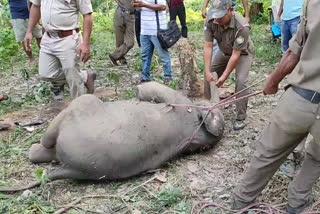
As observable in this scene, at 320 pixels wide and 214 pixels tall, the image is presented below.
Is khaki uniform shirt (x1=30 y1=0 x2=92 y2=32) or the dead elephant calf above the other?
khaki uniform shirt (x1=30 y1=0 x2=92 y2=32)

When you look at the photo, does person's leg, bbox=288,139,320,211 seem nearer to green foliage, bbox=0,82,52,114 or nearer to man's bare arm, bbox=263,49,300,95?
man's bare arm, bbox=263,49,300,95

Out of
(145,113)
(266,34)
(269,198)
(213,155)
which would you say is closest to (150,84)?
(145,113)

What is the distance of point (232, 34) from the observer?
14.8 feet

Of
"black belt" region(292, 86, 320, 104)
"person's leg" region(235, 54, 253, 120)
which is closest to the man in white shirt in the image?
"person's leg" region(235, 54, 253, 120)

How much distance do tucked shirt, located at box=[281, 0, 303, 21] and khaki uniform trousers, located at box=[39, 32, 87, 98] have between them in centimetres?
296

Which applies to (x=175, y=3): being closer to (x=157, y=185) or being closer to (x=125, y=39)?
(x=125, y=39)

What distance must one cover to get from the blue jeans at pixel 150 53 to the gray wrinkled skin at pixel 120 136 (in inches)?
73.9

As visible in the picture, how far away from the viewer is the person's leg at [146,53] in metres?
6.08

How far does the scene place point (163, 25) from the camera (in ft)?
19.5

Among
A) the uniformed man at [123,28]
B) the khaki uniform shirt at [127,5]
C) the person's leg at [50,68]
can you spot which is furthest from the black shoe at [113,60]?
the person's leg at [50,68]

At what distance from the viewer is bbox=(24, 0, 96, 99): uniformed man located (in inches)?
189

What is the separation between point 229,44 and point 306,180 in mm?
1959

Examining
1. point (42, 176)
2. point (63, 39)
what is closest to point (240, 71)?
point (63, 39)

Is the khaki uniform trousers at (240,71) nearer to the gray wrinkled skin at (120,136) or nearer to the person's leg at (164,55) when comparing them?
the gray wrinkled skin at (120,136)
